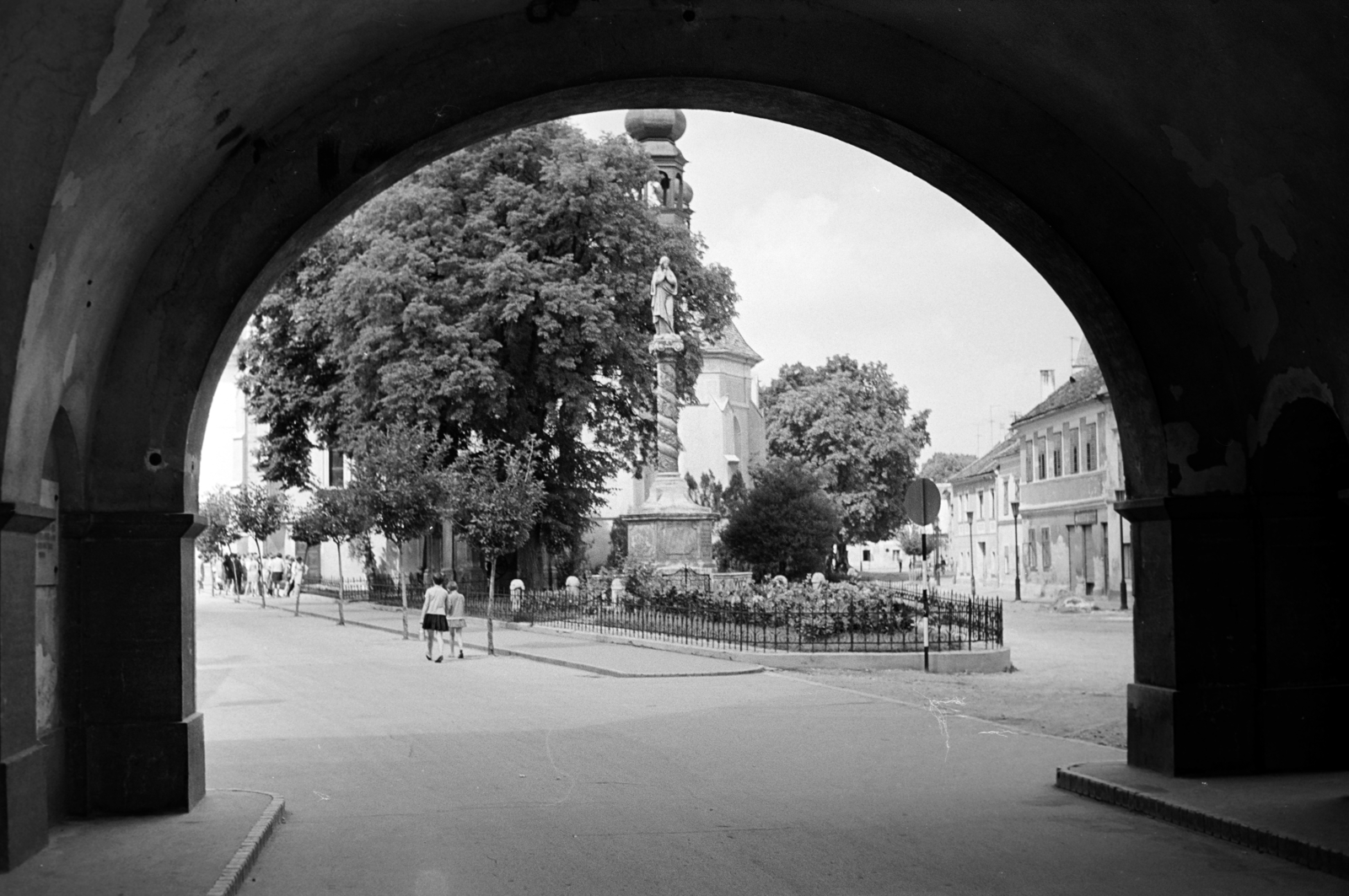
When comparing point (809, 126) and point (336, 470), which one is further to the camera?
point (336, 470)

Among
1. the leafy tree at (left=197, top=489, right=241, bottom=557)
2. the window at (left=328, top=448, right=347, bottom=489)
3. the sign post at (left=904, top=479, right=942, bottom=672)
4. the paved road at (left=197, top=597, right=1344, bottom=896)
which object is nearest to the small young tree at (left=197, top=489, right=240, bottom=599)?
the leafy tree at (left=197, top=489, right=241, bottom=557)

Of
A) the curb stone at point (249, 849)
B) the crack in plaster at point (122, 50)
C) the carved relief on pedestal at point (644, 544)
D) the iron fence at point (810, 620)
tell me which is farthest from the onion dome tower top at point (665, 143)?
the crack in plaster at point (122, 50)

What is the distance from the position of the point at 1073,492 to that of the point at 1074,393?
143 inches

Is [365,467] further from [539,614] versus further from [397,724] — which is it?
[397,724]

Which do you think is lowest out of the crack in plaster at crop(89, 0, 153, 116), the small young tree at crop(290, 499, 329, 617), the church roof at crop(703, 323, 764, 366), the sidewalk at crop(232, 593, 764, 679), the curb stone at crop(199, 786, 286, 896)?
the sidewalk at crop(232, 593, 764, 679)

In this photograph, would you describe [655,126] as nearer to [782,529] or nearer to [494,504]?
[782,529]

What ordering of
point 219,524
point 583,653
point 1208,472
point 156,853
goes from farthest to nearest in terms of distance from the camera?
1. point 219,524
2. point 583,653
3. point 1208,472
4. point 156,853

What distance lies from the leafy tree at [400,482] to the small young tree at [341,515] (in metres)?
0.18

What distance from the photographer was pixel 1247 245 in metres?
9.98

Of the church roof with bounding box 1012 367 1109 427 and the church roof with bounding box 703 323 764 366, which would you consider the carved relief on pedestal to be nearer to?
the church roof with bounding box 1012 367 1109 427

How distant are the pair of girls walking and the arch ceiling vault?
15441mm

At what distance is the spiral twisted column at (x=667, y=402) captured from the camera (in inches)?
1478

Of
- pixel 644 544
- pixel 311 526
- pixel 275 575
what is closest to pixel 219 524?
pixel 275 575

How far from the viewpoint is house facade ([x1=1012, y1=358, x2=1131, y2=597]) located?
163 feet
